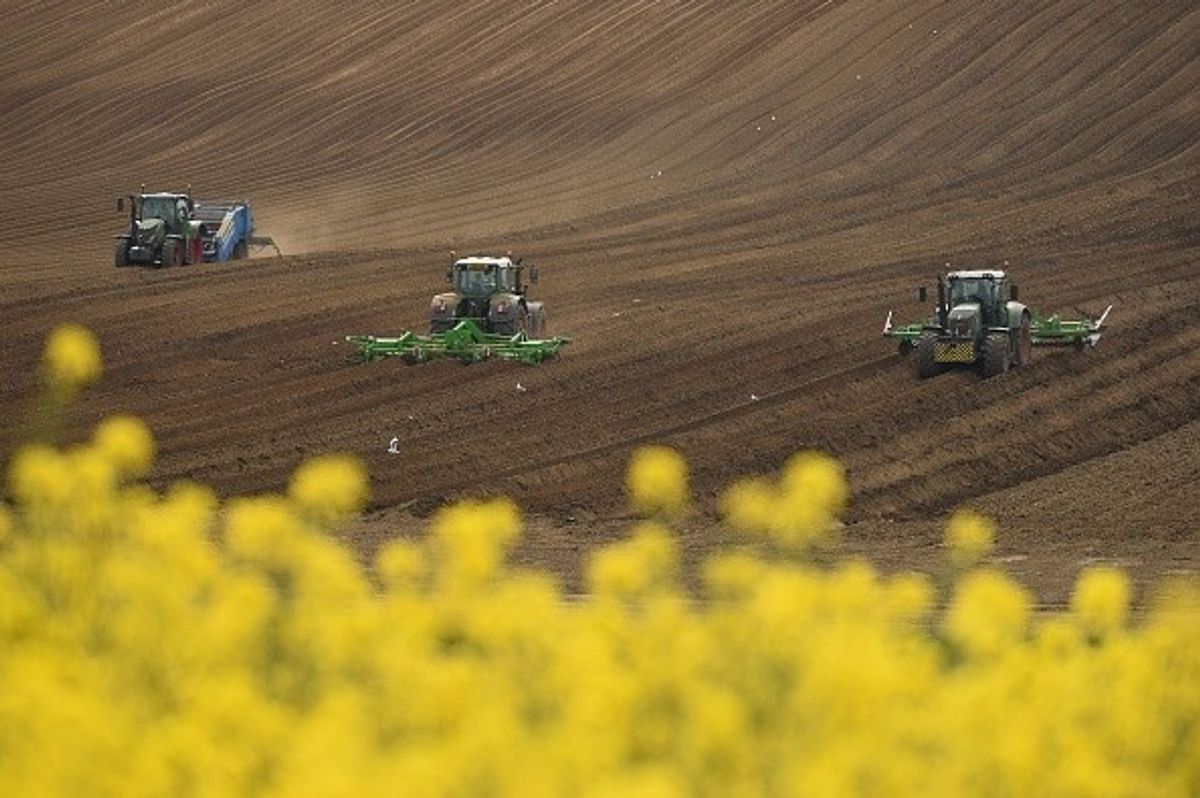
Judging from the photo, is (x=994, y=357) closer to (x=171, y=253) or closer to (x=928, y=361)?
(x=928, y=361)

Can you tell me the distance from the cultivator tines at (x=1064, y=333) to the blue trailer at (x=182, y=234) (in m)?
18.2

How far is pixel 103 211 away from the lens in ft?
177

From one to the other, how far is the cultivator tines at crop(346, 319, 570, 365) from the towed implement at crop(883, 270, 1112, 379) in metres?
4.70

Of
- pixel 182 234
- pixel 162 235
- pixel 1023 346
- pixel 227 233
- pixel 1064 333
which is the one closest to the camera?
pixel 1023 346

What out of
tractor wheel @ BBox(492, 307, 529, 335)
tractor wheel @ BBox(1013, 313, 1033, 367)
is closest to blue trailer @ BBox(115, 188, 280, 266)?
tractor wheel @ BBox(492, 307, 529, 335)

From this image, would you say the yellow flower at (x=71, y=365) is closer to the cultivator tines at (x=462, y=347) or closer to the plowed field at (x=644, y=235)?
the plowed field at (x=644, y=235)

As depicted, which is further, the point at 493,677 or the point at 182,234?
the point at 182,234

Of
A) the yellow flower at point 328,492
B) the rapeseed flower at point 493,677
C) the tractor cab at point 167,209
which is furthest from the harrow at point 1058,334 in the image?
the yellow flower at point 328,492

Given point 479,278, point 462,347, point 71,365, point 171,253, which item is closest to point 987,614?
point 71,365

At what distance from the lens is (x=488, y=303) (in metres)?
34.9

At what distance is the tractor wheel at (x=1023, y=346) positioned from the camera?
32.2m

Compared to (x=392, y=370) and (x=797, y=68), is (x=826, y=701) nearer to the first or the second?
(x=392, y=370)

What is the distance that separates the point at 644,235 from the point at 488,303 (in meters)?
12.2

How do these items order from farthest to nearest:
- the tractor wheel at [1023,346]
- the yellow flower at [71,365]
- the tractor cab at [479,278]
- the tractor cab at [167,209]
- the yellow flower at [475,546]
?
the tractor cab at [167,209]
the tractor cab at [479,278]
the tractor wheel at [1023,346]
the yellow flower at [71,365]
the yellow flower at [475,546]
